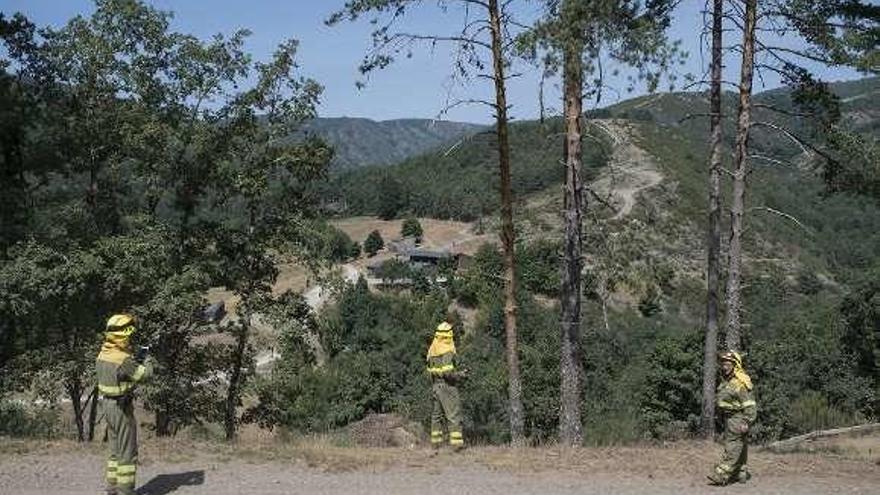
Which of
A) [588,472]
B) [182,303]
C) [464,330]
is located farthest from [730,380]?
[464,330]

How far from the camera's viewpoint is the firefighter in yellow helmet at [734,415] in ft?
34.5

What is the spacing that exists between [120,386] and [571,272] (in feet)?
25.5

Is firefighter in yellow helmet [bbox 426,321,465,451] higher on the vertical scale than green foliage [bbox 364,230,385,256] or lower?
lower

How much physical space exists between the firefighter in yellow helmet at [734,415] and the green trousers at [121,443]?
677 centimetres

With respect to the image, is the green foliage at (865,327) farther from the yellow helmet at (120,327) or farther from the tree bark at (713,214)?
the yellow helmet at (120,327)

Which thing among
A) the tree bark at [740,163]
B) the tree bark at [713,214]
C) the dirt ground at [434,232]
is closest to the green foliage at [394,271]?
the dirt ground at [434,232]

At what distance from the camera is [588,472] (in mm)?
11375

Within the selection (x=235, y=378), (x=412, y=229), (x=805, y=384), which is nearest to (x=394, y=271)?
(x=412, y=229)

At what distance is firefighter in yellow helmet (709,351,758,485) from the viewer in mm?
10523

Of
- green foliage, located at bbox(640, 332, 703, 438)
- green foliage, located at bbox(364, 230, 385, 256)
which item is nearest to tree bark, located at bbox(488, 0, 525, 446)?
green foliage, located at bbox(640, 332, 703, 438)

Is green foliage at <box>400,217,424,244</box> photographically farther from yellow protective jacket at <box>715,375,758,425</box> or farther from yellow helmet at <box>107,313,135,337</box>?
yellow helmet at <box>107,313,135,337</box>

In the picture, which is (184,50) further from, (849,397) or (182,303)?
(849,397)

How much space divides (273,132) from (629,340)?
2232 inches

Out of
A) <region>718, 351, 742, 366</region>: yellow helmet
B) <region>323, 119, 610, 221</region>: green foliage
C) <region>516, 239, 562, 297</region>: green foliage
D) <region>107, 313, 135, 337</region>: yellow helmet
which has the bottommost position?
<region>516, 239, 562, 297</region>: green foliage
